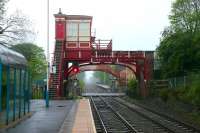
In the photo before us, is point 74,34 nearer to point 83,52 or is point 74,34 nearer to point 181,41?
point 83,52

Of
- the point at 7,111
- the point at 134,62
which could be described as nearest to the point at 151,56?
the point at 134,62

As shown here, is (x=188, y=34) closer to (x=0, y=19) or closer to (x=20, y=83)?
(x=0, y=19)

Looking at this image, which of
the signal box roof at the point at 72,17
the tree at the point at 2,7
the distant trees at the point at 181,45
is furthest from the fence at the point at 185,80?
the tree at the point at 2,7

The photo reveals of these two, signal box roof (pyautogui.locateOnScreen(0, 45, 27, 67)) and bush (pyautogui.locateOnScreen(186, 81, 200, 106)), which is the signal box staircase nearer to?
bush (pyautogui.locateOnScreen(186, 81, 200, 106))

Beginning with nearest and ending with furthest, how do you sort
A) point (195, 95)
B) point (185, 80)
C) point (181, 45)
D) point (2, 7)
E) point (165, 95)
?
1. point (195, 95)
2. point (185, 80)
3. point (165, 95)
4. point (181, 45)
5. point (2, 7)

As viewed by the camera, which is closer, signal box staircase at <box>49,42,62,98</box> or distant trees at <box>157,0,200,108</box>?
distant trees at <box>157,0,200,108</box>

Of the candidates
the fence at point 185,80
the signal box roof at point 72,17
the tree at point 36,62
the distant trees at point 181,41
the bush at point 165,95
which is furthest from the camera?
the tree at point 36,62

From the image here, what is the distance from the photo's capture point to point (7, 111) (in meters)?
19.9

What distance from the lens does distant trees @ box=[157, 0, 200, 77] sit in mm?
48062

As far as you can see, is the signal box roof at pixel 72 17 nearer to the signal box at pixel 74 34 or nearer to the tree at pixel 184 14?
the signal box at pixel 74 34

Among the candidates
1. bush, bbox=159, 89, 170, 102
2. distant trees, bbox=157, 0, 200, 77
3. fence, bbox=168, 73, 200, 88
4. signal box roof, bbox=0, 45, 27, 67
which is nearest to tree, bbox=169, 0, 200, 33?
distant trees, bbox=157, 0, 200, 77

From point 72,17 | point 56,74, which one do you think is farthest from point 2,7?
point 72,17

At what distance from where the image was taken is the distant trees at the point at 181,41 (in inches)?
1892

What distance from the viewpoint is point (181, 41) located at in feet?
161
